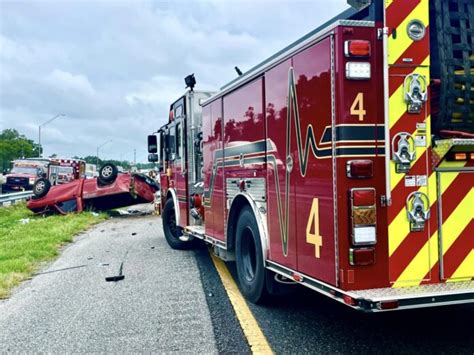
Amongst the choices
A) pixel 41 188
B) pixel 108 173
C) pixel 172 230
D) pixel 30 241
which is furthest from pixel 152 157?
pixel 41 188

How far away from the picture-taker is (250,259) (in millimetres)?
6172

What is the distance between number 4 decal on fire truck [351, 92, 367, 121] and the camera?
12.6 feet

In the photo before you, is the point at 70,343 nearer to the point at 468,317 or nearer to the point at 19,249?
the point at 468,317

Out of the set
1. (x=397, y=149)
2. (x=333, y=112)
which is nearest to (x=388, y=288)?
(x=397, y=149)

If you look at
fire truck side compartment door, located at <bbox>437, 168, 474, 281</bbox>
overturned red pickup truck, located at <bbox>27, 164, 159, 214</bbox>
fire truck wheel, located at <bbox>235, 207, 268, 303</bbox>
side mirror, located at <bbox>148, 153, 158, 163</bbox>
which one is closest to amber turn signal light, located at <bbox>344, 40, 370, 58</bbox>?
fire truck side compartment door, located at <bbox>437, 168, 474, 281</bbox>

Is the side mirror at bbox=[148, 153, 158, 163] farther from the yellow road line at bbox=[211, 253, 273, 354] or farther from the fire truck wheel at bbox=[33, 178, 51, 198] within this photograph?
the fire truck wheel at bbox=[33, 178, 51, 198]

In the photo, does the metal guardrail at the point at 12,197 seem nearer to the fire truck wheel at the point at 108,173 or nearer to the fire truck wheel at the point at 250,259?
the fire truck wheel at the point at 108,173

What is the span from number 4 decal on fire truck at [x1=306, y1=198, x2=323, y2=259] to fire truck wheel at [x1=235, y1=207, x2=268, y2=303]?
126cm

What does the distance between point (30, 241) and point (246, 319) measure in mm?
8052

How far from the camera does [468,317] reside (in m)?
5.15

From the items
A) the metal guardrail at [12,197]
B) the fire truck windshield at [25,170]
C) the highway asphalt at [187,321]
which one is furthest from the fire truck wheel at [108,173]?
the fire truck windshield at [25,170]

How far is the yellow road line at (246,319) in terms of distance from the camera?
4.51 m

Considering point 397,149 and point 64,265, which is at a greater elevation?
point 397,149

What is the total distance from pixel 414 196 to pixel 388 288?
2.41 feet
